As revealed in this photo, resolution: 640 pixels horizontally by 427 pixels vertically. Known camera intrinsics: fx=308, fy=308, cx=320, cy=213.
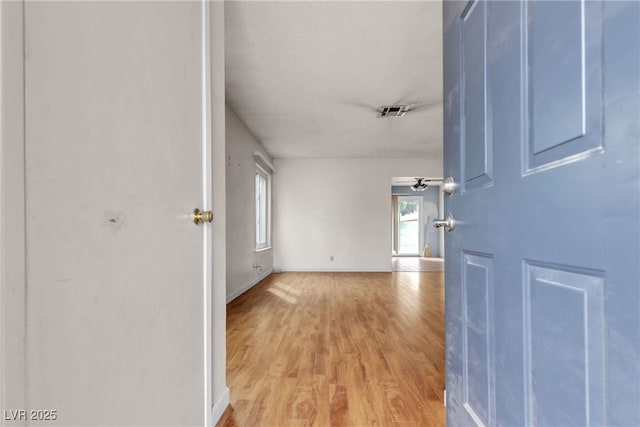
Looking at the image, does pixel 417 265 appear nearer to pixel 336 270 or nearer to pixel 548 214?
pixel 336 270

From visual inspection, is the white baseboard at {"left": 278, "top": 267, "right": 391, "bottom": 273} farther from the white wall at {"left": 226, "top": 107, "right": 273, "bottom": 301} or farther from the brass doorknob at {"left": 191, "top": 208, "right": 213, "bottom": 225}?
the brass doorknob at {"left": 191, "top": 208, "right": 213, "bottom": 225}

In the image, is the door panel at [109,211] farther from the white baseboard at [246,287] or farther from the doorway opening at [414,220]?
the doorway opening at [414,220]

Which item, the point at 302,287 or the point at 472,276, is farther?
the point at 302,287

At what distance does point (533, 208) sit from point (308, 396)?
1.45 metres

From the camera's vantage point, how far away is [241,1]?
6.63 ft

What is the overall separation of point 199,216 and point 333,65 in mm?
2293

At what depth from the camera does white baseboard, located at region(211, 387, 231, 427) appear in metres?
1.35

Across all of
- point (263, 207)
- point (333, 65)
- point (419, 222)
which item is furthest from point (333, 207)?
point (419, 222)

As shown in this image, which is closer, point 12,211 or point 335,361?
point 12,211

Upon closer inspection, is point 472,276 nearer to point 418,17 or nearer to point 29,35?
point 29,35

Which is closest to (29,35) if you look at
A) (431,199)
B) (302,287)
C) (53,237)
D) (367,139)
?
(53,237)

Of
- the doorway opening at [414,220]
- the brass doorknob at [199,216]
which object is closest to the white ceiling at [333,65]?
the brass doorknob at [199,216]

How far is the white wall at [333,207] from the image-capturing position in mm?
6781

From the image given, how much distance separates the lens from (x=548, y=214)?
0.61m
